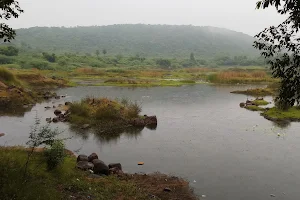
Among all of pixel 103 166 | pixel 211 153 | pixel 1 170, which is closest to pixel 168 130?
pixel 211 153

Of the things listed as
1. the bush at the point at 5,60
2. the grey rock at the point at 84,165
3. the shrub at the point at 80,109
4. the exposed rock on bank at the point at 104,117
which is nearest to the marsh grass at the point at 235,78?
the exposed rock on bank at the point at 104,117

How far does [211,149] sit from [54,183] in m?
14.8

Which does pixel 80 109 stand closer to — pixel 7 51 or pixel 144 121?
pixel 144 121

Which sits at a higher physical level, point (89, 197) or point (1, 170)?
point (1, 170)

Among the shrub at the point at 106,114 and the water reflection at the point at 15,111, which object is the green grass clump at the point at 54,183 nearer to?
the shrub at the point at 106,114

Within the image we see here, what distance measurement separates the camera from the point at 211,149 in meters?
25.9

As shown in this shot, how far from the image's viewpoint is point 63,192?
14312 millimetres

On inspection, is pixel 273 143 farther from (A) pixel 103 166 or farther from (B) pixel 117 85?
(B) pixel 117 85

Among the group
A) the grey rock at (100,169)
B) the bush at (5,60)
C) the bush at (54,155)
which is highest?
the bush at (5,60)

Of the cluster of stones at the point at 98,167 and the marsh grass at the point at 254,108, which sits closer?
the cluster of stones at the point at 98,167

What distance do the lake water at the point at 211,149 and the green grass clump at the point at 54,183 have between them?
4258mm

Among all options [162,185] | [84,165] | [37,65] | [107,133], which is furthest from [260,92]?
[37,65]

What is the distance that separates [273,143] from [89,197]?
1955 cm

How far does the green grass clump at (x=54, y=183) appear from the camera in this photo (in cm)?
1159
